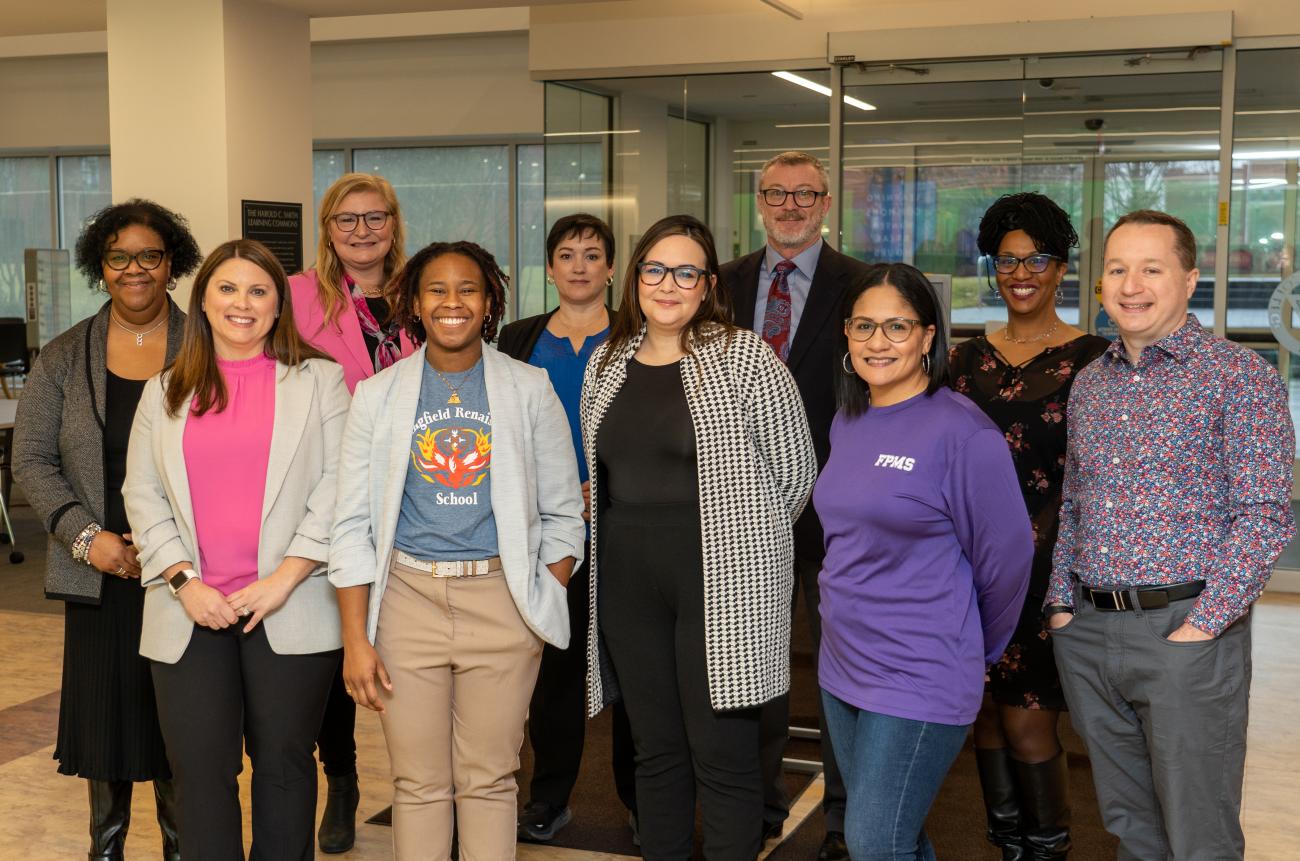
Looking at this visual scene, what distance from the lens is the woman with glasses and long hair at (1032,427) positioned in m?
3.24

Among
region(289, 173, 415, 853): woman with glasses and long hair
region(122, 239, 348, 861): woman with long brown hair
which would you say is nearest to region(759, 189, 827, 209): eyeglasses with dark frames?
region(289, 173, 415, 853): woman with glasses and long hair

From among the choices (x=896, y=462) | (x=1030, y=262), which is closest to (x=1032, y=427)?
(x=1030, y=262)

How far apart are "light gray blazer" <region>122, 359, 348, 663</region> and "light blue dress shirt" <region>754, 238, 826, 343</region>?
1.42 meters

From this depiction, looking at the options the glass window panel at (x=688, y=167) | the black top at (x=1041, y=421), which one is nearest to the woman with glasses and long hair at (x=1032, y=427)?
the black top at (x=1041, y=421)

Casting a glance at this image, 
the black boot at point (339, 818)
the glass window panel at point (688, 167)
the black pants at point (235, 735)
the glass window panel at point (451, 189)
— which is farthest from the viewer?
the glass window panel at point (451, 189)

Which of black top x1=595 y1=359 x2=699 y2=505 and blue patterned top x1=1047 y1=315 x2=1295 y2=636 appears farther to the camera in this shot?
black top x1=595 y1=359 x2=699 y2=505

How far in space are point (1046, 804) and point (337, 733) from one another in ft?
6.63

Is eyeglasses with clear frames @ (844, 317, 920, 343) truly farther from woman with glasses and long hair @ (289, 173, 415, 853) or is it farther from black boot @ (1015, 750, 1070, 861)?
woman with glasses and long hair @ (289, 173, 415, 853)

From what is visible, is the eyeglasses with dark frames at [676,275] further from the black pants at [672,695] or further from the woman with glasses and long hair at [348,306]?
the woman with glasses and long hair at [348,306]

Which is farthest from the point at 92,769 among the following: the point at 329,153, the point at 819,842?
the point at 329,153

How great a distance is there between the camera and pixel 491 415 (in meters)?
3.04

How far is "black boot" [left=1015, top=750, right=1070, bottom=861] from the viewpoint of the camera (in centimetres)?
342

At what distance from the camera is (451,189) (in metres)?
12.8

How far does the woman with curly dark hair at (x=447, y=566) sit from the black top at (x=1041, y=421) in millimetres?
1165
